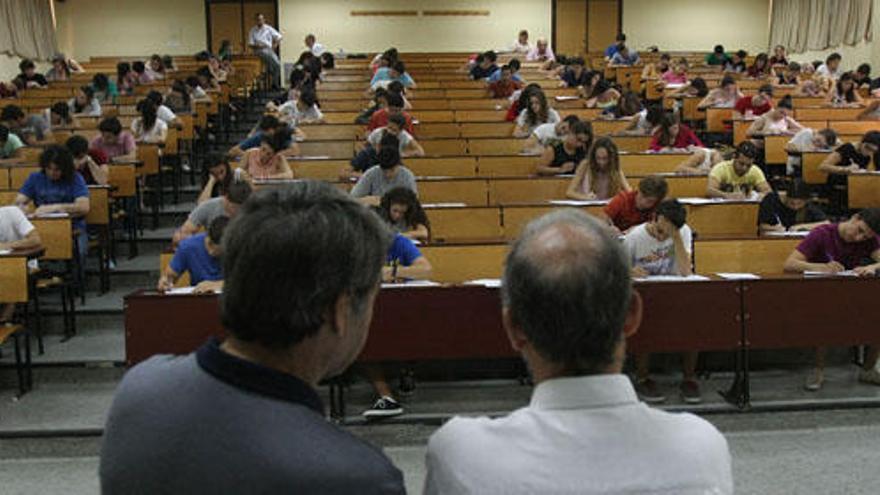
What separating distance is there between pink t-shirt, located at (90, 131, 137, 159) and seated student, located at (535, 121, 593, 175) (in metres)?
3.70

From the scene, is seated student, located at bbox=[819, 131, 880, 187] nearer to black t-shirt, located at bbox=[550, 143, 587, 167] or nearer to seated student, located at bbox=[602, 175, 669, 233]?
black t-shirt, located at bbox=[550, 143, 587, 167]

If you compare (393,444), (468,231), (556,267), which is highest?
(556,267)

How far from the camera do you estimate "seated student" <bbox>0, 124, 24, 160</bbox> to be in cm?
886

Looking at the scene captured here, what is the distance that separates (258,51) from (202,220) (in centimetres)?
1160

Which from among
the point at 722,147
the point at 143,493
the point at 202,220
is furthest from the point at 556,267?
the point at 722,147

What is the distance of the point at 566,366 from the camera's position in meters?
1.21

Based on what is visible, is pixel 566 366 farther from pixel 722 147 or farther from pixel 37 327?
pixel 722 147

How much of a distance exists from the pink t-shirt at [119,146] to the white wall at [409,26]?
13.9m

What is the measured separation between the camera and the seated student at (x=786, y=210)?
6629 millimetres

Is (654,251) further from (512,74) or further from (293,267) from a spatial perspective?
(512,74)

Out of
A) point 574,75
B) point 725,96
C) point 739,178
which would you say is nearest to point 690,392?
point 739,178

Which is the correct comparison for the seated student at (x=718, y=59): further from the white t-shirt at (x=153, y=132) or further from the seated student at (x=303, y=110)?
the white t-shirt at (x=153, y=132)

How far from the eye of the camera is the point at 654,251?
212 inches

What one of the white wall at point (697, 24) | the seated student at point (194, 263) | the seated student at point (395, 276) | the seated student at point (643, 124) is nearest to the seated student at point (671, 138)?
the seated student at point (643, 124)
